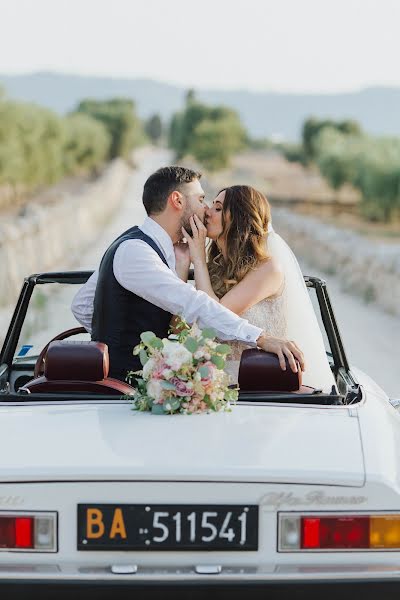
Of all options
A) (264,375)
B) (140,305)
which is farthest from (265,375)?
(140,305)

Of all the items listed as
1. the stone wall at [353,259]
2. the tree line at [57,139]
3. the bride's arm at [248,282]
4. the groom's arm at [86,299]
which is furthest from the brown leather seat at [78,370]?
the tree line at [57,139]

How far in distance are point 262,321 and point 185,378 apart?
0.93 meters

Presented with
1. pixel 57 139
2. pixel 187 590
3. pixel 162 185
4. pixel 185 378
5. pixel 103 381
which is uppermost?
pixel 162 185

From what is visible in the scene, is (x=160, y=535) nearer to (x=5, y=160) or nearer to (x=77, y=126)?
(x=5, y=160)

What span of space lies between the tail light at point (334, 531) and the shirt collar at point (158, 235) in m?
1.64

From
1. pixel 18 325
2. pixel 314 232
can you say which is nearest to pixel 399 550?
pixel 18 325

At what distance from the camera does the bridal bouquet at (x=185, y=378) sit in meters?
A: 3.64

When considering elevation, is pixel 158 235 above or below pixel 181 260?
above

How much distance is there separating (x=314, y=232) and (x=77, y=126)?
320 ft

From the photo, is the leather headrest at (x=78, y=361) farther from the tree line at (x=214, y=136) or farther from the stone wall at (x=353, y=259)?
the tree line at (x=214, y=136)

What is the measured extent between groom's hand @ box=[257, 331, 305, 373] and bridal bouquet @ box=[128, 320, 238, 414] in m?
0.27

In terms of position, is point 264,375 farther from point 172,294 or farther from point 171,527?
point 171,527

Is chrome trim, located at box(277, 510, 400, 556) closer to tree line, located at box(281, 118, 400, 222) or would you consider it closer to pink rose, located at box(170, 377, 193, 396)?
pink rose, located at box(170, 377, 193, 396)

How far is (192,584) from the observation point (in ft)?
10.2
